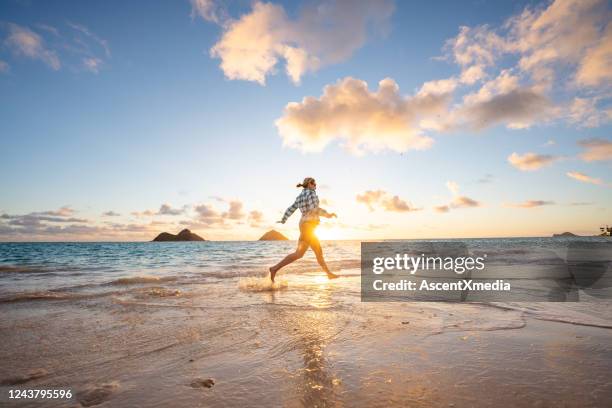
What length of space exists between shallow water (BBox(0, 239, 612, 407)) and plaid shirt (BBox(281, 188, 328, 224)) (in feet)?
8.79

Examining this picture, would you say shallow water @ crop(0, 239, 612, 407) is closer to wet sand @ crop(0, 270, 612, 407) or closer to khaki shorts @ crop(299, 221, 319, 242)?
wet sand @ crop(0, 270, 612, 407)

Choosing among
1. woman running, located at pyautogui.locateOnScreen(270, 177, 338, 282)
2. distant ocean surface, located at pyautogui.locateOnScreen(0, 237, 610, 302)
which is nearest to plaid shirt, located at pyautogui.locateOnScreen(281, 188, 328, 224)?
woman running, located at pyautogui.locateOnScreen(270, 177, 338, 282)

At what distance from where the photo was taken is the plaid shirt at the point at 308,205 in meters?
7.80

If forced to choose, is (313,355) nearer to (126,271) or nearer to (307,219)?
(307,219)

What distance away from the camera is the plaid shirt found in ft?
25.6

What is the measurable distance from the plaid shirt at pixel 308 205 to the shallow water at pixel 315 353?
8.79 ft

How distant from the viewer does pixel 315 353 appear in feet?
9.96

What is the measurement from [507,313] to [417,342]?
2.26m

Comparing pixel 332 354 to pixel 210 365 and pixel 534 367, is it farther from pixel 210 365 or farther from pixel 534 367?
pixel 534 367

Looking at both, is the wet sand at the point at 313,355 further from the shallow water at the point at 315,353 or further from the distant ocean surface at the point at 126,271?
the distant ocean surface at the point at 126,271

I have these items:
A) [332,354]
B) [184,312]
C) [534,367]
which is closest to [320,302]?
[184,312]

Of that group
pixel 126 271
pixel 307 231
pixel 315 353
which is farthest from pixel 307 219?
pixel 126 271

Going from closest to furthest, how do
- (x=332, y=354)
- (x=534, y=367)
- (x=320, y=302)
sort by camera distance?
(x=534, y=367)
(x=332, y=354)
(x=320, y=302)

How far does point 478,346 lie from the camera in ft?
10.4
